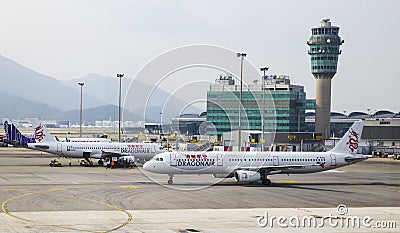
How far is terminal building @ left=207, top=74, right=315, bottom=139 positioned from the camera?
119 m

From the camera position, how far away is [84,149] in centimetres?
8806

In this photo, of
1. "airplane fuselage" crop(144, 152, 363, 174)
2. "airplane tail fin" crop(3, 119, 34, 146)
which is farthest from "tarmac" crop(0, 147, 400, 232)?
"airplane tail fin" crop(3, 119, 34, 146)

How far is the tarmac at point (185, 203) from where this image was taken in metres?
34.5

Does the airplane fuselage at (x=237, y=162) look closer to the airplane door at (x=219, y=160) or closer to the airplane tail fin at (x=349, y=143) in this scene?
the airplane door at (x=219, y=160)

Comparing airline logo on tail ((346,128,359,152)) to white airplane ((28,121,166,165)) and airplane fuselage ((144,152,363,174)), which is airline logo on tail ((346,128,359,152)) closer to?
airplane fuselage ((144,152,363,174))

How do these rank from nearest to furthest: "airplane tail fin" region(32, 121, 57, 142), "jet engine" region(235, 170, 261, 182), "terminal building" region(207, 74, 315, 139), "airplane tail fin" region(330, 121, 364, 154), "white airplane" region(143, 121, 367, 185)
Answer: "white airplane" region(143, 121, 367, 185), "jet engine" region(235, 170, 261, 182), "airplane tail fin" region(330, 121, 364, 154), "airplane tail fin" region(32, 121, 57, 142), "terminal building" region(207, 74, 315, 139)

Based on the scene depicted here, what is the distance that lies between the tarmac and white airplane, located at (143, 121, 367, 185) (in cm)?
144

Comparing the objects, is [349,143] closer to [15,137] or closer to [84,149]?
[84,149]

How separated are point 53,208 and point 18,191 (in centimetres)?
1122

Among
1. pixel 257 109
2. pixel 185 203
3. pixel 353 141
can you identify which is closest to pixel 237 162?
pixel 353 141

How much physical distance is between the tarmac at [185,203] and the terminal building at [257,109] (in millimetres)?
41822

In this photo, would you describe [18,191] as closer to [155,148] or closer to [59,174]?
[59,174]

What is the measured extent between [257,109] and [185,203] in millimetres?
104293

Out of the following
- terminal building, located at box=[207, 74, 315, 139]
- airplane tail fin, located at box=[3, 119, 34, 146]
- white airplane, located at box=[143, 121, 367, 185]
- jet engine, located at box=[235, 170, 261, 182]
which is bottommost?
jet engine, located at box=[235, 170, 261, 182]
